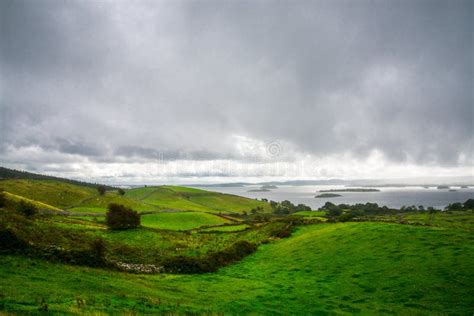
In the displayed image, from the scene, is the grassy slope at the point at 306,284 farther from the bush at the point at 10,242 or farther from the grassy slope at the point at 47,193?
the grassy slope at the point at 47,193

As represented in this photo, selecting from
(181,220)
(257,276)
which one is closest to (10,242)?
(257,276)

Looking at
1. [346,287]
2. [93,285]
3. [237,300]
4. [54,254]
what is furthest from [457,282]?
[54,254]

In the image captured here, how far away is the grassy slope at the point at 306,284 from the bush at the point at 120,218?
92.2 feet

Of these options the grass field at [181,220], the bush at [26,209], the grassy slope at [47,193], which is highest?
the bush at [26,209]

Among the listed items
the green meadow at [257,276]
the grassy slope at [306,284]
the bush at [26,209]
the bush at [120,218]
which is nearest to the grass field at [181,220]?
the bush at [120,218]

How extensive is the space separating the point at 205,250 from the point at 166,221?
5213 centimetres

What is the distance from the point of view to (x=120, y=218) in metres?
49.7

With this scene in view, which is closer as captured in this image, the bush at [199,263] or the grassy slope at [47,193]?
the bush at [199,263]

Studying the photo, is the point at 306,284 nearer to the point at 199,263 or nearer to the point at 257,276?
the point at 257,276

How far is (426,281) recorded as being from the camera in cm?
1852

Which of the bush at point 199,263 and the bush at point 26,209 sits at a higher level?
the bush at point 26,209

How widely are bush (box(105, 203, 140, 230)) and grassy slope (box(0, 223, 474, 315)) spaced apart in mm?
28105

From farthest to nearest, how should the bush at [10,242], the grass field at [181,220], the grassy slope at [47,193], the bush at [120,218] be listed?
1. the grassy slope at [47,193]
2. the grass field at [181,220]
3. the bush at [120,218]
4. the bush at [10,242]

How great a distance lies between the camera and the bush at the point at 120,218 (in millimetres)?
49156
